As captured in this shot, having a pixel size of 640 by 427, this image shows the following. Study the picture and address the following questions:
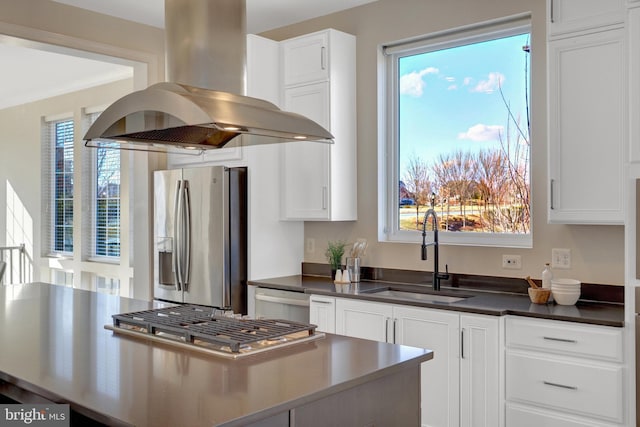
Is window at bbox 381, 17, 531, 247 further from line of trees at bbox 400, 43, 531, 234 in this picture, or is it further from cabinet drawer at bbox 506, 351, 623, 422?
cabinet drawer at bbox 506, 351, 623, 422

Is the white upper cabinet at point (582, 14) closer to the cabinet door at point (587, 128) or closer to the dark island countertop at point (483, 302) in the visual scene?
the cabinet door at point (587, 128)

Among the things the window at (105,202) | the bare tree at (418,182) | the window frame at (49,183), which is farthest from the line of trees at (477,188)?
the window frame at (49,183)

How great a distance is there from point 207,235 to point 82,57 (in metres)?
1.63

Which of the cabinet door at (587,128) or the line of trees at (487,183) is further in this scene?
the line of trees at (487,183)

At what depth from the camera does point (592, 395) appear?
2.83m

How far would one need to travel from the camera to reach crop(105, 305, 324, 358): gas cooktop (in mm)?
2059

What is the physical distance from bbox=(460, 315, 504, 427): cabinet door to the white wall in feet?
2.12

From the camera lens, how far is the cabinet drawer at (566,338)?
2.78 meters

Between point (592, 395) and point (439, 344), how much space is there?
764 mm

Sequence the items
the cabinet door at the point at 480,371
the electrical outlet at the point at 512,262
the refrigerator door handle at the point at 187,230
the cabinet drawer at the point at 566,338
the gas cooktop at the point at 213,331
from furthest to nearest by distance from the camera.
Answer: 1. the refrigerator door handle at the point at 187,230
2. the electrical outlet at the point at 512,262
3. the cabinet door at the point at 480,371
4. the cabinet drawer at the point at 566,338
5. the gas cooktop at the point at 213,331

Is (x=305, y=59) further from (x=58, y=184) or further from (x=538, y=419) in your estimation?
(x=58, y=184)

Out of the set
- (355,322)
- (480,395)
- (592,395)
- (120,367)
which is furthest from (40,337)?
(592,395)

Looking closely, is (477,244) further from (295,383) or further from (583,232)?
(295,383)

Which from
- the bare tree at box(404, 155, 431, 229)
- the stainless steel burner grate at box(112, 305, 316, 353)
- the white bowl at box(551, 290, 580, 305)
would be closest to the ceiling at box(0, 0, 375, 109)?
the bare tree at box(404, 155, 431, 229)
